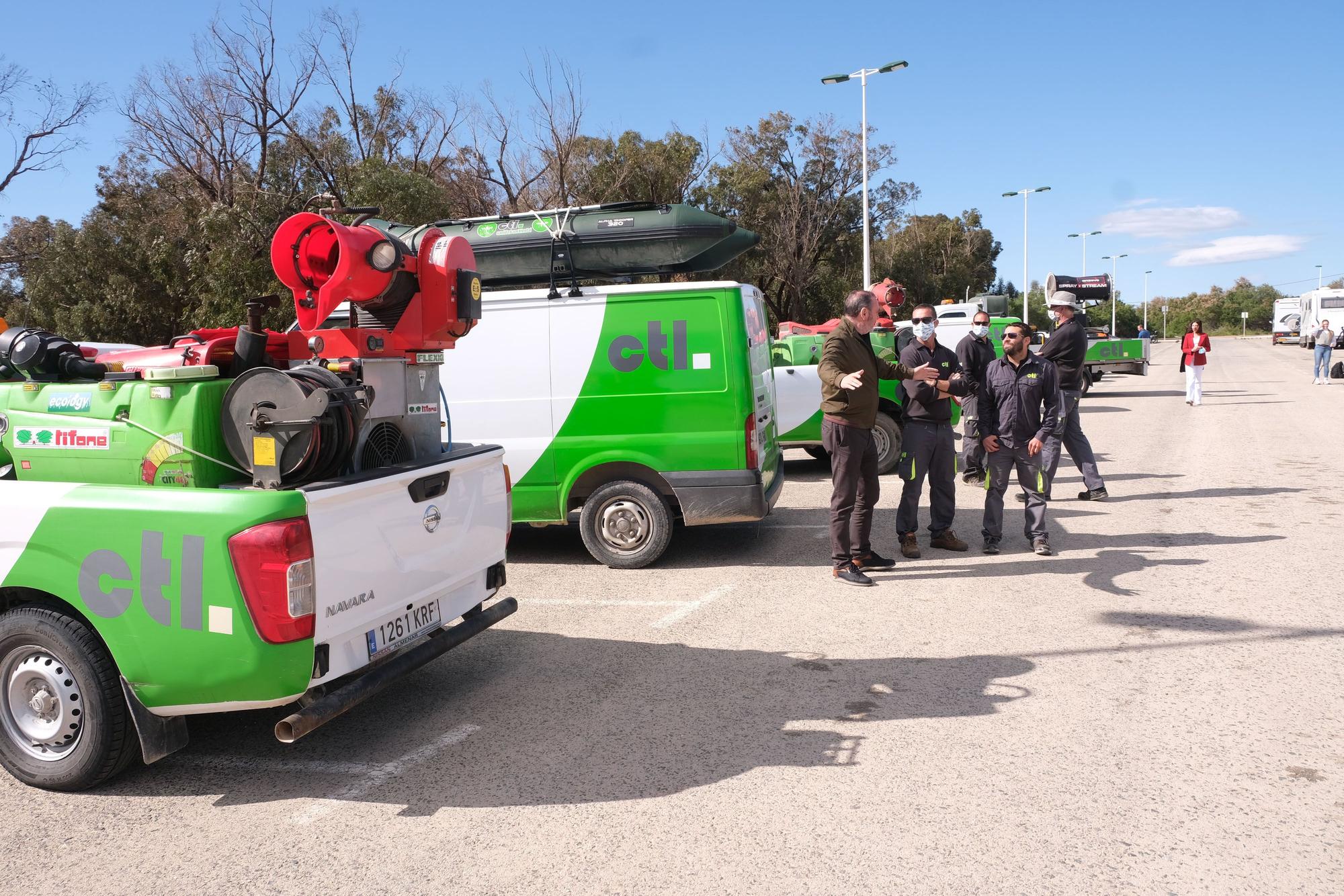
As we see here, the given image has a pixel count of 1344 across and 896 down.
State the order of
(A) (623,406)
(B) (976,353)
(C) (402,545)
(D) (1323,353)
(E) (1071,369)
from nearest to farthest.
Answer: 1. (C) (402,545)
2. (A) (623,406)
3. (B) (976,353)
4. (E) (1071,369)
5. (D) (1323,353)

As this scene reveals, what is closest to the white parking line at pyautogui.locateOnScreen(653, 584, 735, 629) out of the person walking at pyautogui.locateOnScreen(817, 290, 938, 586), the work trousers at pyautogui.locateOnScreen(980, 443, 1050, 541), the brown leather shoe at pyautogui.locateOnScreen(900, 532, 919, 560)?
the person walking at pyautogui.locateOnScreen(817, 290, 938, 586)

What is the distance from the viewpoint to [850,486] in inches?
267

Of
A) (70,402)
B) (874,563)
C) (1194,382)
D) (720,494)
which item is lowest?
(874,563)

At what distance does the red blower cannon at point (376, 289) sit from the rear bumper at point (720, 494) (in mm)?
3061

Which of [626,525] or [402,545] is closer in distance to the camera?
[402,545]

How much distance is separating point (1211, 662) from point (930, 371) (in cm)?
285

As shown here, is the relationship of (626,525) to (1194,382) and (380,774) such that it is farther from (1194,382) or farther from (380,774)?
(1194,382)

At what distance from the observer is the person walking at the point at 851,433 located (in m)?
6.76

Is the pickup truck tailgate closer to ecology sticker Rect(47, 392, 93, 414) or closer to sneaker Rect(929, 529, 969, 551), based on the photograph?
ecology sticker Rect(47, 392, 93, 414)

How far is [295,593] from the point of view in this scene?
345 centimetres

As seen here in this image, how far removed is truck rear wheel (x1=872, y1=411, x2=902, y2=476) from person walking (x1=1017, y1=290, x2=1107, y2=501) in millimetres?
2203

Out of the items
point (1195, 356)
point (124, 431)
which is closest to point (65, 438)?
point (124, 431)

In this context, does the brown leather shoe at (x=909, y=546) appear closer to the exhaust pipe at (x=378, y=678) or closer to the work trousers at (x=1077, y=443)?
the work trousers at (x=1077, y=443)

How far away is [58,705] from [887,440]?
9.54 m
